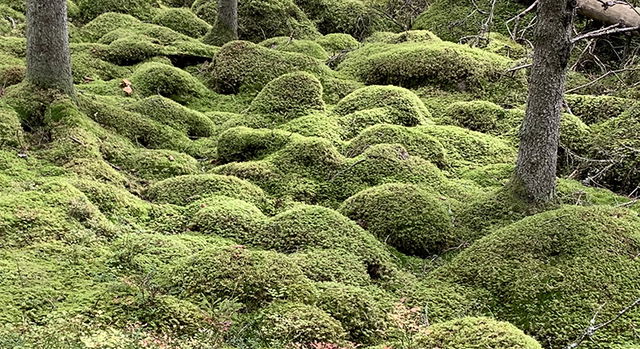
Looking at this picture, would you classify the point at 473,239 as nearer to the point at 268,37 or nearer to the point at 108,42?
the point at 108,42

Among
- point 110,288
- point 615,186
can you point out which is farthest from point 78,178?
point 615,186

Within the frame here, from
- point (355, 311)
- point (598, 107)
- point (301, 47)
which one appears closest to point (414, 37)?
point (301, 47)

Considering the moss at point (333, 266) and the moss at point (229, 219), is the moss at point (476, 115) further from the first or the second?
the moss at point (333, 266)

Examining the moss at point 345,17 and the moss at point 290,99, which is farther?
the moss at point 345,17

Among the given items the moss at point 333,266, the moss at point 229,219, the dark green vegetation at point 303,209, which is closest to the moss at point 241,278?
the dark green vegetation at point 303,209

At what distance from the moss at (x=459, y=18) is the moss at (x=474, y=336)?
1181 cm

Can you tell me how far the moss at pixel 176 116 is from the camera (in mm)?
9438

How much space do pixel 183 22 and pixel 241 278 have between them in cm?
1267

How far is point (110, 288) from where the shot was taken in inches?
174

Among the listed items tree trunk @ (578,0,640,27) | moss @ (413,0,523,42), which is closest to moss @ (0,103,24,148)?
tree trunk @ (578,0,640,27)

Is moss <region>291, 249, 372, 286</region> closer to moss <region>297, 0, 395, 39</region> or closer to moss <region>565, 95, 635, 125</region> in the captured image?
moss <region>565, 95, 635, 125</region>

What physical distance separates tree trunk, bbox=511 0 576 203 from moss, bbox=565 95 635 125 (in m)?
3.79

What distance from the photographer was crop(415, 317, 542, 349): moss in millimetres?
3895

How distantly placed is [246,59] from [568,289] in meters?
8.42
